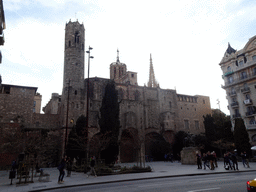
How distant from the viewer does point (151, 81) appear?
75.2m

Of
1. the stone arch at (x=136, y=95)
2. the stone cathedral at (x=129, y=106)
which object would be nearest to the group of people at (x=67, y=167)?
the stone cathedral at (x=129, y=106)

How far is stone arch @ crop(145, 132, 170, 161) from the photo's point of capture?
37.9m

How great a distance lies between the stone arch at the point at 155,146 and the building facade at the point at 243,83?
44.4 feet

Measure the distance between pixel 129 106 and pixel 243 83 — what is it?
21302 millimetres

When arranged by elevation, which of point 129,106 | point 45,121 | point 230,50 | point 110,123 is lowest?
point 110,123

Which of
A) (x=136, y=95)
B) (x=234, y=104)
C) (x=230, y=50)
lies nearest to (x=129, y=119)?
(x=136, y=95)

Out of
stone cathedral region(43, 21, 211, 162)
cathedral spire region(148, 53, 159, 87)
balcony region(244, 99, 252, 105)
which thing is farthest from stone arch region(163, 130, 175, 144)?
cathedral spire region(148, 53, 159, 87)

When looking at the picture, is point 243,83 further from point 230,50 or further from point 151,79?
point 151,79

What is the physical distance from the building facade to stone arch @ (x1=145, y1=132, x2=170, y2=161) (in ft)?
44.4

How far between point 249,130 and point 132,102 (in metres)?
21.0

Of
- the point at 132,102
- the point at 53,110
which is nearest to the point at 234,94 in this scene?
the point at 132,102

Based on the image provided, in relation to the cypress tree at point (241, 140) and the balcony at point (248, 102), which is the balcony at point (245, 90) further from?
the cypress tree at point (241, 140)

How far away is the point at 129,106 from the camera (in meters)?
40.2

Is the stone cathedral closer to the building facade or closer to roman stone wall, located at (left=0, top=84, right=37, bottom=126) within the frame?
roman stone wall, located at (left=0, top=84, right=37, bottom=126)
